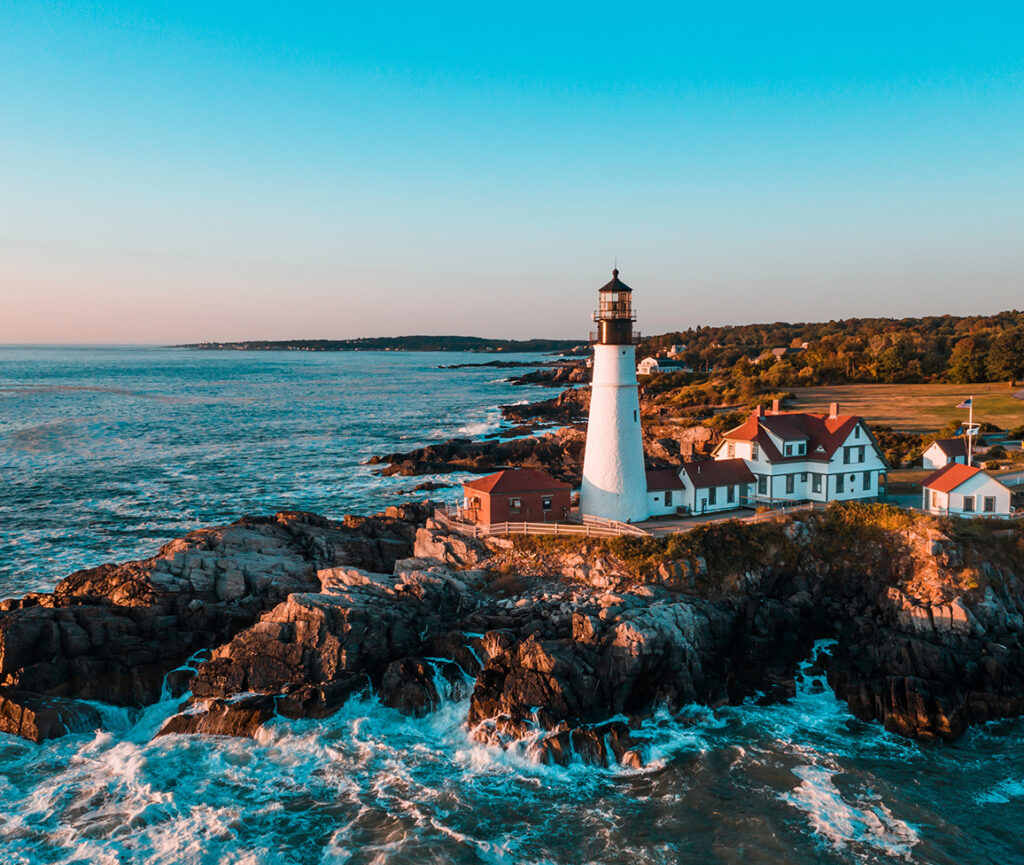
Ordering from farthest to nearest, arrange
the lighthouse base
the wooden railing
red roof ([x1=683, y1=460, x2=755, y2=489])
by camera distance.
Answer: red roof ([x1=683, y1=460, x2=755, y2=489])
the lighthouse base
the wooden railing

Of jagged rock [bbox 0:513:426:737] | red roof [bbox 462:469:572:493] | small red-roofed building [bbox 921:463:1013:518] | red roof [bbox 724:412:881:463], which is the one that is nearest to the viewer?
jagged rock [bbox 0:513:426:737]

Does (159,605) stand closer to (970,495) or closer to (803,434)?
(803,434)

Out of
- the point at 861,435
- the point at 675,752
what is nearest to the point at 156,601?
the point at 675,752

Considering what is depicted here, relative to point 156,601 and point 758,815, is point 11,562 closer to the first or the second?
point 156,601

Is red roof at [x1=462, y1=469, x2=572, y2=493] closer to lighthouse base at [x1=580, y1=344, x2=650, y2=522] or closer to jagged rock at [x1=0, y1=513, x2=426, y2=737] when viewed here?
lighthouse base at [x1=580, y1=344, x2=650, y2=522]

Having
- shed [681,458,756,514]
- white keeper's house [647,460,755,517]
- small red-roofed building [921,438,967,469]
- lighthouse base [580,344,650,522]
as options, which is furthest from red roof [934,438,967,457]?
lighthouse base [580,344,650,522]

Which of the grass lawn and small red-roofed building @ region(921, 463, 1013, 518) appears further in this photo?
the grass lawn

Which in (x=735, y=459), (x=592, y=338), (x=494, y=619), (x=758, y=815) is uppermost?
(x=592, y=338)
